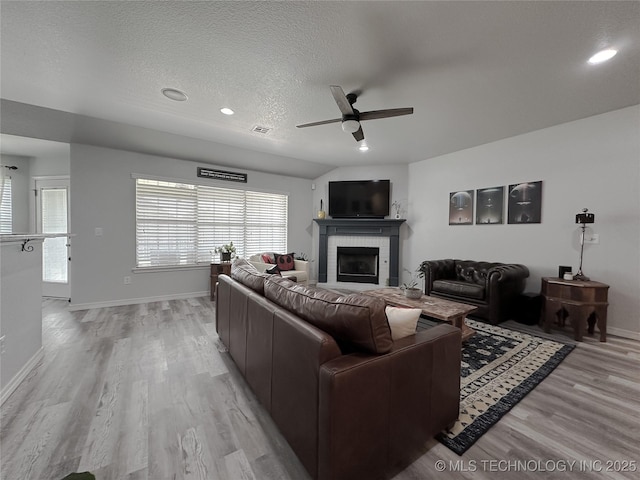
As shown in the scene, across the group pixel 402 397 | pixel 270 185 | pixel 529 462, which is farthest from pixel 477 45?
pixel 270 185

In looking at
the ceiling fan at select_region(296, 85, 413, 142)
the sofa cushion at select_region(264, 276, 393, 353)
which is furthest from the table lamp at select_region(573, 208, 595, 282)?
the sofa cushion at select_region(264, 276, 393, 353)

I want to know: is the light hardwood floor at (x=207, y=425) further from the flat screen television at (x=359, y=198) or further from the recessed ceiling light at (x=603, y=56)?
the flat screen television at (x=359, y=198)

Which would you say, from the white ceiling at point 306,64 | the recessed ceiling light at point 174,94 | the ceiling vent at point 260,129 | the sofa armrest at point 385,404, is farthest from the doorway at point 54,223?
the sofa armrest at point 385,404

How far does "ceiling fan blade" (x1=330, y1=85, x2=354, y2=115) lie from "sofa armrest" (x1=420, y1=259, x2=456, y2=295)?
2786mm

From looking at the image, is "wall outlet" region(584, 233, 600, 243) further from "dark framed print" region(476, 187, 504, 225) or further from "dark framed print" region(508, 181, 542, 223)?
"dark framed print" region(476, 187, 504, 225)

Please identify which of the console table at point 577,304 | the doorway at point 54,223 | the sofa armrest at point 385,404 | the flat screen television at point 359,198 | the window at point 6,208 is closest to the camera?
the sofa armrest at point 385,404

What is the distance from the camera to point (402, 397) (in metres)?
1.22

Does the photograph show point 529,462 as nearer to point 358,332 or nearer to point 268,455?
point 358,332

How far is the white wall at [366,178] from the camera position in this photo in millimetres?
5520

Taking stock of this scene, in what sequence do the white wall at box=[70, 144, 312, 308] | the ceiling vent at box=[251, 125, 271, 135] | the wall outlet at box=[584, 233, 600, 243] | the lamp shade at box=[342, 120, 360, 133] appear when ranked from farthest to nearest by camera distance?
the white wall at box=[70, 144, 312, 308], the ceiling vent at box=[251, 125, 271, 135], the wall outlet at box=[584, 233, 600, 243], the lamp shade at box=[342, 120, 360, 133]

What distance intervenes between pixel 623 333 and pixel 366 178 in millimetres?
4518

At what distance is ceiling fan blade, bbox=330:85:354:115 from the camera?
2082mm

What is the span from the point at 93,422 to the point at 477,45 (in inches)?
152

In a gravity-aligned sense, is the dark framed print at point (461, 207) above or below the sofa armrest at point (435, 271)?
above
